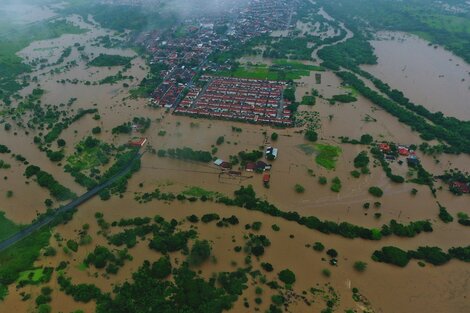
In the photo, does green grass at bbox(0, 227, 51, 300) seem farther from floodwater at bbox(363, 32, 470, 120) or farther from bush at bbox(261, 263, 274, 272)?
floodwater at bbox(363, 32, 470, 120)

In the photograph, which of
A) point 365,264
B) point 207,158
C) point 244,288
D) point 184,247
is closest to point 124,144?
point 207,158

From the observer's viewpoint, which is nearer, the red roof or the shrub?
the shrub

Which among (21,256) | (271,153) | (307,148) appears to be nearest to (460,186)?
(307,148)

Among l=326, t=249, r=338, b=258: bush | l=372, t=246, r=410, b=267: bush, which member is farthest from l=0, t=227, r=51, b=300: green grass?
l=372, t=246, r=410, b=267: bush

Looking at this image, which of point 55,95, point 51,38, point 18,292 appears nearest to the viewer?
point 18,292

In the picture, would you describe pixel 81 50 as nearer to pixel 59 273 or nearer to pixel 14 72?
pixel 14 72

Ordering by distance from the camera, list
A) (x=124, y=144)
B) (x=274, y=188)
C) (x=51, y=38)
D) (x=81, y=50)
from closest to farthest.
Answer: (x=274, y=188)
(x=124, y=144)
(x=81, y=50)
(x=51, y=38)

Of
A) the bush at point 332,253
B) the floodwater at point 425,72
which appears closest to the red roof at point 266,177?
the bush at point 332,253
